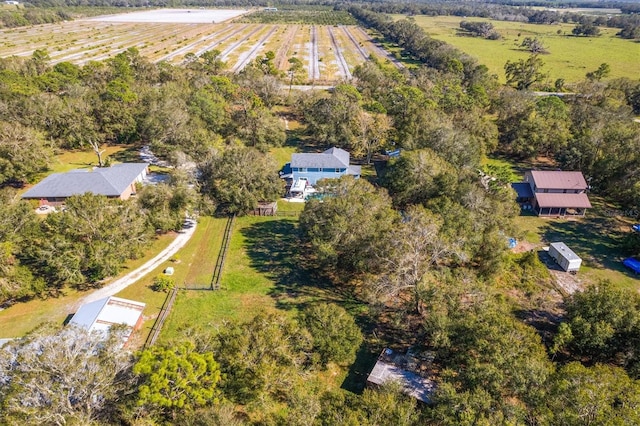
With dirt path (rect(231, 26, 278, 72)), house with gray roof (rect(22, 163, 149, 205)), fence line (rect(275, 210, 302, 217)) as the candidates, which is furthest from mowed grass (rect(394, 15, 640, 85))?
house with gray roof (rect(22, 163, 149, 205))

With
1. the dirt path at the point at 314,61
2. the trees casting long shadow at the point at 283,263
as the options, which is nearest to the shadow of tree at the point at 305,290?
the trees casting long shadow at the point at 283,263

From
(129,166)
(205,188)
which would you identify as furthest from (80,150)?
(205,188)

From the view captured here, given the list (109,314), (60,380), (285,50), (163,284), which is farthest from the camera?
(285,50)

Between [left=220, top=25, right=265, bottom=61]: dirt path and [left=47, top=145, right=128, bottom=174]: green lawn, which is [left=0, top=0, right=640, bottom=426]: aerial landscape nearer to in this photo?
[left=47, top=145, right=128, bottom=174]: green lawn

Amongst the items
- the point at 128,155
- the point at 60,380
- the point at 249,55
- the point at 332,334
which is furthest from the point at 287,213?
the point at 249,55

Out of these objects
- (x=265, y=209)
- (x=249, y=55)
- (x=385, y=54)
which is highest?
(x=249, y=55)

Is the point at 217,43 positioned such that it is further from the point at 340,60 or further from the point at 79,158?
the point at 79,158
